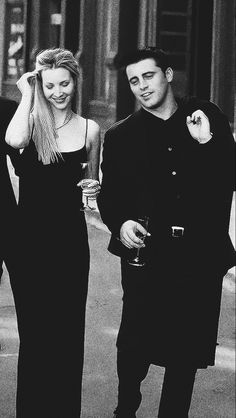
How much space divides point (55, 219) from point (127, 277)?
17.7 inches

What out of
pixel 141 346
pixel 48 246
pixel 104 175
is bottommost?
pixel 141 346

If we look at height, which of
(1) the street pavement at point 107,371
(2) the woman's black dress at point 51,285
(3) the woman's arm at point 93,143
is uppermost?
(3) the woman's arm at point 93,143

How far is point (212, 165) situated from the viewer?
228cm

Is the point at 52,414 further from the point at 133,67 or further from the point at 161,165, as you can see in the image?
the point at 133,67

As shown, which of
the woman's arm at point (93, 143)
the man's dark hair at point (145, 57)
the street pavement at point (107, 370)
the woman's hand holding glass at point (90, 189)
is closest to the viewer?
the woman's hand holding glass at point (90, 189)

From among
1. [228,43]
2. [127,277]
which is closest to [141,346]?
[127,277]

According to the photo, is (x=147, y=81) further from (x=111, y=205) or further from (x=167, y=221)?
(x=167, y=221)

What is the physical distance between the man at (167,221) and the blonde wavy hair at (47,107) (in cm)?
16

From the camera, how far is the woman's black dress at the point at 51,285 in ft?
7.39

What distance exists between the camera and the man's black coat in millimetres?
2322

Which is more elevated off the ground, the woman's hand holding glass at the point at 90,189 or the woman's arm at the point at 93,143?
the woman's arm at the point at 93,143

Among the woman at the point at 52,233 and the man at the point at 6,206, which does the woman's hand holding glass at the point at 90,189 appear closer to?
the woman at the point at 52,233

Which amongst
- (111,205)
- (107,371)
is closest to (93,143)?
(111,205)

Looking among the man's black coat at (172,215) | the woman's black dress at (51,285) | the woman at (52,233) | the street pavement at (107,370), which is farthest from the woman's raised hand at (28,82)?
the street pavement at (107,370)
